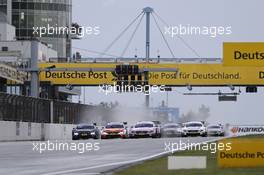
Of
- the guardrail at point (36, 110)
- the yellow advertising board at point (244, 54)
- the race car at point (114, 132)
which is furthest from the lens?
the race car at point (114, 132)

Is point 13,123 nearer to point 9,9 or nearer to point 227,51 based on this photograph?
point 227,51

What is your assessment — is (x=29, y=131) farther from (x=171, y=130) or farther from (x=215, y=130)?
(x=215, y=130)

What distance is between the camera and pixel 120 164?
24891 mm

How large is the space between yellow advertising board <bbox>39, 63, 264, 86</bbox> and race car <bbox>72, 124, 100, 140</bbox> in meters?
12.8

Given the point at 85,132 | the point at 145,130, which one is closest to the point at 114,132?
the point at 145,130

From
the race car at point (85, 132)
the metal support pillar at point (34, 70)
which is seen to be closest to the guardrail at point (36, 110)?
the race car at point (85, 132)

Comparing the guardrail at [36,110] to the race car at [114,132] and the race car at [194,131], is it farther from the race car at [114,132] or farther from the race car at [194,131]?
the race car at [194,131]

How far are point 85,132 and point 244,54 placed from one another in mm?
47105

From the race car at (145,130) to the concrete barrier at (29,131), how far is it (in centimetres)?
577

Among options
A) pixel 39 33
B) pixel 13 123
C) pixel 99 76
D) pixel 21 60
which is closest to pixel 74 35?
pixel 39 33

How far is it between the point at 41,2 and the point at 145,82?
51516mm

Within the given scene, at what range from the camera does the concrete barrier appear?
53.3 metres

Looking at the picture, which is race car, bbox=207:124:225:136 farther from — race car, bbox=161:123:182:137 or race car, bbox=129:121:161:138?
race car, bbox=129:121:161:138

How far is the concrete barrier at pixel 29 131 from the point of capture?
175 feet
